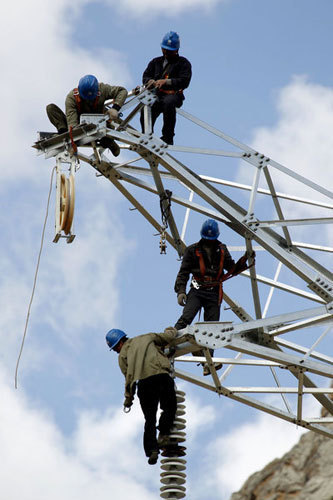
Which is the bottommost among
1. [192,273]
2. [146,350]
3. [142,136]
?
[146,350]

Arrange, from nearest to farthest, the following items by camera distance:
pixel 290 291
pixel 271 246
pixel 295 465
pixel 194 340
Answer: pixel 194 340
pixel 271 246
pixel 290 291
pixel 295 465

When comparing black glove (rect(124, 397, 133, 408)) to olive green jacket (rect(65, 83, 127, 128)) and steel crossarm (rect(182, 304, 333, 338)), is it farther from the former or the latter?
olive green jacket (rect(65, 83, 127, 128))

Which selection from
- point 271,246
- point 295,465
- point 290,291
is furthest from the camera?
point 295,465

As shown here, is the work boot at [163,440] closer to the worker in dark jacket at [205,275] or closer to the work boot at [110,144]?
the worker in dark jacket at [205,275]

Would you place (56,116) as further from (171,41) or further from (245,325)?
(245,325)

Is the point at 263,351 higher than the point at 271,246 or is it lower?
lower

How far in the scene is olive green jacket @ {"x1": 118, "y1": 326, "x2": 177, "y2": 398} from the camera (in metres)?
22.7

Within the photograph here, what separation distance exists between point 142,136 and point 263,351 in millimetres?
4492

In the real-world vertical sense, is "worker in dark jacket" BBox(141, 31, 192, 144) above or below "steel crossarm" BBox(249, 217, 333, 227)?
above

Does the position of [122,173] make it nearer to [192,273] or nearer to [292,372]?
[192,273]

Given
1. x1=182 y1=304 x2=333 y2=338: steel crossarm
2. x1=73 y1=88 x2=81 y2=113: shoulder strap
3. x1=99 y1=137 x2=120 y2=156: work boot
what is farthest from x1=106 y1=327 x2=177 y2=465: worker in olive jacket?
x1=73 y1=88 x2=81 y2=113: shoulder strap

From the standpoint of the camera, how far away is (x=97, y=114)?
2417 cm

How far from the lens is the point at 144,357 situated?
74.7 ft

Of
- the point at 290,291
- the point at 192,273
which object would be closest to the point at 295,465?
the point at 290,291
